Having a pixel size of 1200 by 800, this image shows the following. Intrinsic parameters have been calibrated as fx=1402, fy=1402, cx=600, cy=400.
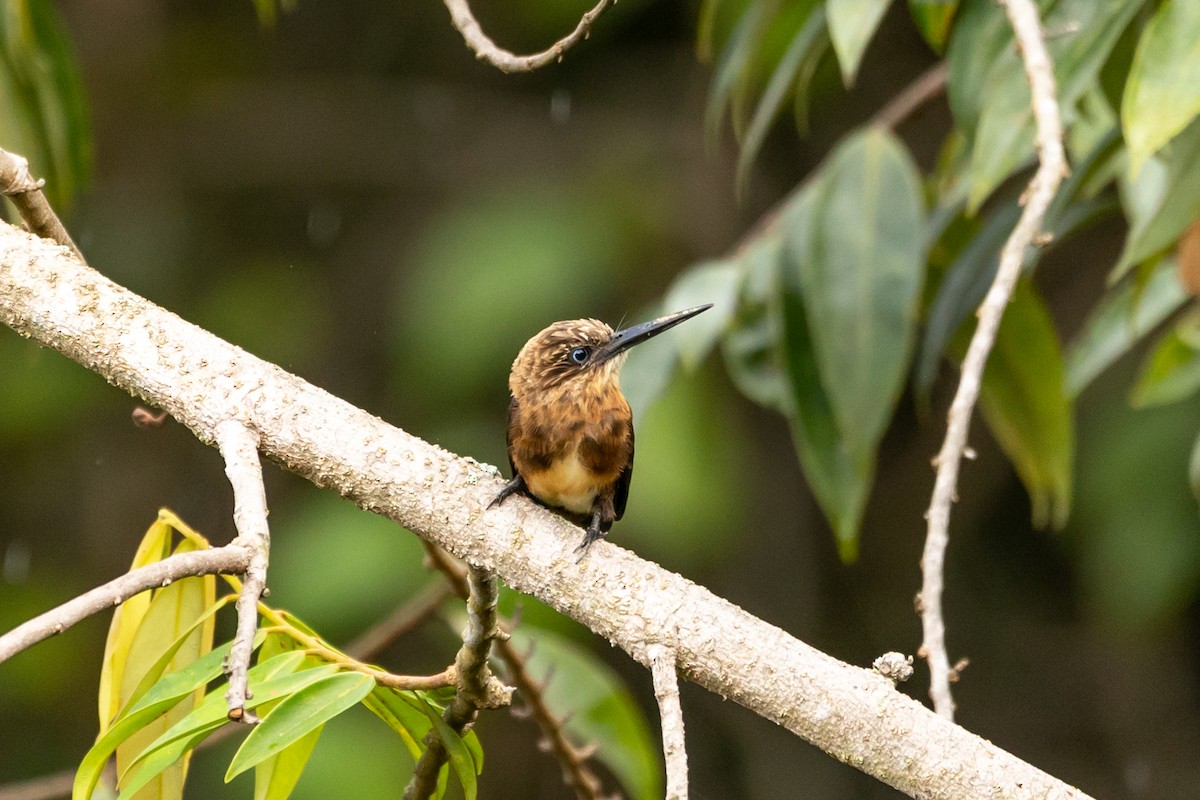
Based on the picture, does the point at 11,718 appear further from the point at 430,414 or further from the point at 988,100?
the point at 988,100

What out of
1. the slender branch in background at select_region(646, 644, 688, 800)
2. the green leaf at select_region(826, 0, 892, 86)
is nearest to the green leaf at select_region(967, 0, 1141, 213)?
the green leaf at select_region(826, 0, 892, 86)

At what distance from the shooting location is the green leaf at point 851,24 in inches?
82.4

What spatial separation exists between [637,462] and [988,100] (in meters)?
1.79

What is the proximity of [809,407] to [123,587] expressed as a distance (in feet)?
5.37

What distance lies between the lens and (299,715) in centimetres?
123

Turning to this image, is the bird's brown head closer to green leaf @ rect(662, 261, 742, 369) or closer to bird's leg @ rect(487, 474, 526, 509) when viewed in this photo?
green leaf @ rect(662, 261, 742, 369)

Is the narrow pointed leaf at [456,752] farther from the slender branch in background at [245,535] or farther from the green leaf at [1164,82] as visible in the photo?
the green leaf at [1164,82]

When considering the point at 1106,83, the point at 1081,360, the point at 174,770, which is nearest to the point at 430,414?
the point at 1081,360

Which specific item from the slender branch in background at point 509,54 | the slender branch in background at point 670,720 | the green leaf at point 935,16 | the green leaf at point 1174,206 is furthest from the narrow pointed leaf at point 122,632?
the green leaf at point 935,16

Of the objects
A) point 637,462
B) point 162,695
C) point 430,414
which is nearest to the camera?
point 162,695

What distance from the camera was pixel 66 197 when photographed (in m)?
2.55

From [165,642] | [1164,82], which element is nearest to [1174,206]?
[1164,82]

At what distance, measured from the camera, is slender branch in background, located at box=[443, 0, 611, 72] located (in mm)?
1557

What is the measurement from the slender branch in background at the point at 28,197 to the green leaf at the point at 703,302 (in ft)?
3.51
